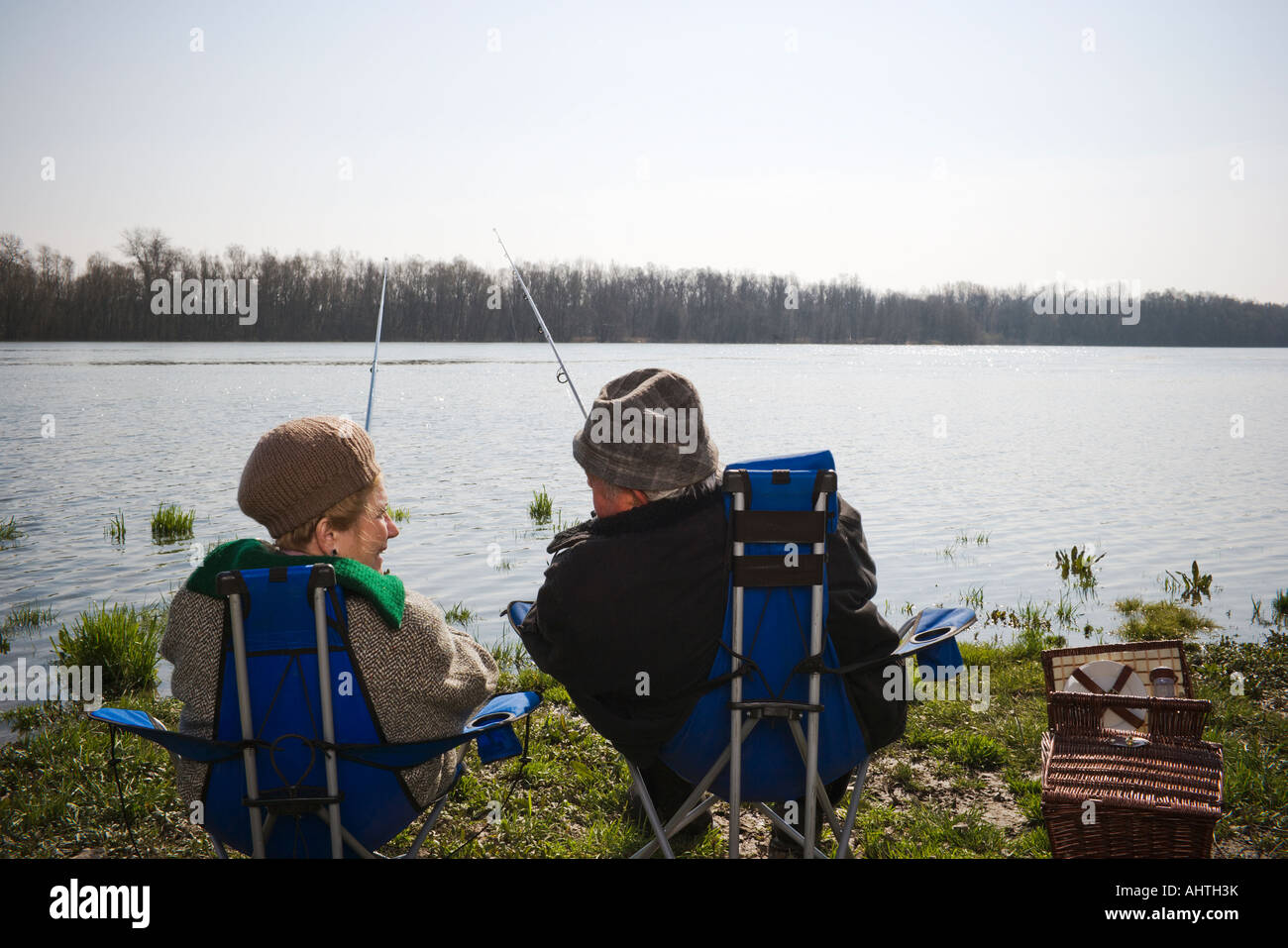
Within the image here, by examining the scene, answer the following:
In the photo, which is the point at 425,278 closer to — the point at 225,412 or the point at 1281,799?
the point at 225,412

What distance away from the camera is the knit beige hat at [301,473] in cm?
243

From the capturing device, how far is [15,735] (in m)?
4.59

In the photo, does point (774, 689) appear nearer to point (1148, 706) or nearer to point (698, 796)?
point (698, 796)

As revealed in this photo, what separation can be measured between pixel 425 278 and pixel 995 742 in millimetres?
75702

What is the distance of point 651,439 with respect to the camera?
2.79 m

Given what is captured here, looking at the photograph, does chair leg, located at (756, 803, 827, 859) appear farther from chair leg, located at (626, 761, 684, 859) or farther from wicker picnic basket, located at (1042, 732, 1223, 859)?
wicker picnic basket, located at (1042, 732, 1223, 859)

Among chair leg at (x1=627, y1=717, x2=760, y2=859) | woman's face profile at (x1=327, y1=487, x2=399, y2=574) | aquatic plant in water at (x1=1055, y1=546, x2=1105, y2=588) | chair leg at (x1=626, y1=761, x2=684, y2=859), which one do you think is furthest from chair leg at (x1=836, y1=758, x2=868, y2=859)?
aquatic plant in water at (x1=1055, y1=546, x2=1105, y2=588)

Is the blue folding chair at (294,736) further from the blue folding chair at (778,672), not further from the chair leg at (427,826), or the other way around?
the blue folding chair at (778,672)

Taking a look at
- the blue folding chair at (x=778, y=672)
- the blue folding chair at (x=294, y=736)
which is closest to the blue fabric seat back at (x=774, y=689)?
the blue folding chair at (x=778, y=672)

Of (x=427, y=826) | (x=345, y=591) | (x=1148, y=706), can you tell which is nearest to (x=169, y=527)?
(x=427, y=826)

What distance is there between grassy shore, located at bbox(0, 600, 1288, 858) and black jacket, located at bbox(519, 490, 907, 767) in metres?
0.75

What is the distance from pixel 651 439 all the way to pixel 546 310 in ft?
219
